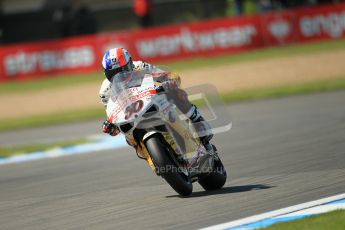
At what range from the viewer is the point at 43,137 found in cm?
1692

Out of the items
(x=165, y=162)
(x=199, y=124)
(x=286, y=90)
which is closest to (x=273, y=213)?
(x=165, y=162)

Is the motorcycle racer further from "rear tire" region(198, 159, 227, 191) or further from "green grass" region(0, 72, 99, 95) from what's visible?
"green grass" region(0, 72, 99, 95)

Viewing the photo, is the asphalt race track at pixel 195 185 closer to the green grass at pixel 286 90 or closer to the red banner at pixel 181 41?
the green grass at pixel 286 90

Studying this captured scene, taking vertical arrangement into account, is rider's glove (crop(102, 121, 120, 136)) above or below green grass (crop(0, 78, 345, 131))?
above

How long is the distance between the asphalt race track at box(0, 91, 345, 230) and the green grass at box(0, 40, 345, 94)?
407 inches

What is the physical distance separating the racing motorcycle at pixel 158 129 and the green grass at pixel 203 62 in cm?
1701

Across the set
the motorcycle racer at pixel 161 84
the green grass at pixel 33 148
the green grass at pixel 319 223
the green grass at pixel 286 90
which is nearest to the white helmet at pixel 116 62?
the motorcycle racer at pixel 161 84

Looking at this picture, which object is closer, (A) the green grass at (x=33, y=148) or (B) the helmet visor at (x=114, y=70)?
(B) the helmet visor at (x=114, y=70)

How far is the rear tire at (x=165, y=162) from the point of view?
7.77m

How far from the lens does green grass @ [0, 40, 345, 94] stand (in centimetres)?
2544

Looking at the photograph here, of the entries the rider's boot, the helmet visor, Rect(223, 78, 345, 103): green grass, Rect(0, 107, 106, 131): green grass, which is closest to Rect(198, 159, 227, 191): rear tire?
the rider's boot

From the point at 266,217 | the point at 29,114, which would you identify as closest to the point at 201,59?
the point at 29,114

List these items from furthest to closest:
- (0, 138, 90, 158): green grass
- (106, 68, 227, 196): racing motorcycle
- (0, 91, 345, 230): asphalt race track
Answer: (0, 138, 90, 158): green grass → (106, 68, 227, 196): racing motorcycle → (0, 91, 345, 230): asphalt race track

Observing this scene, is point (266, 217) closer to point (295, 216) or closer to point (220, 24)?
point (295, 216)
